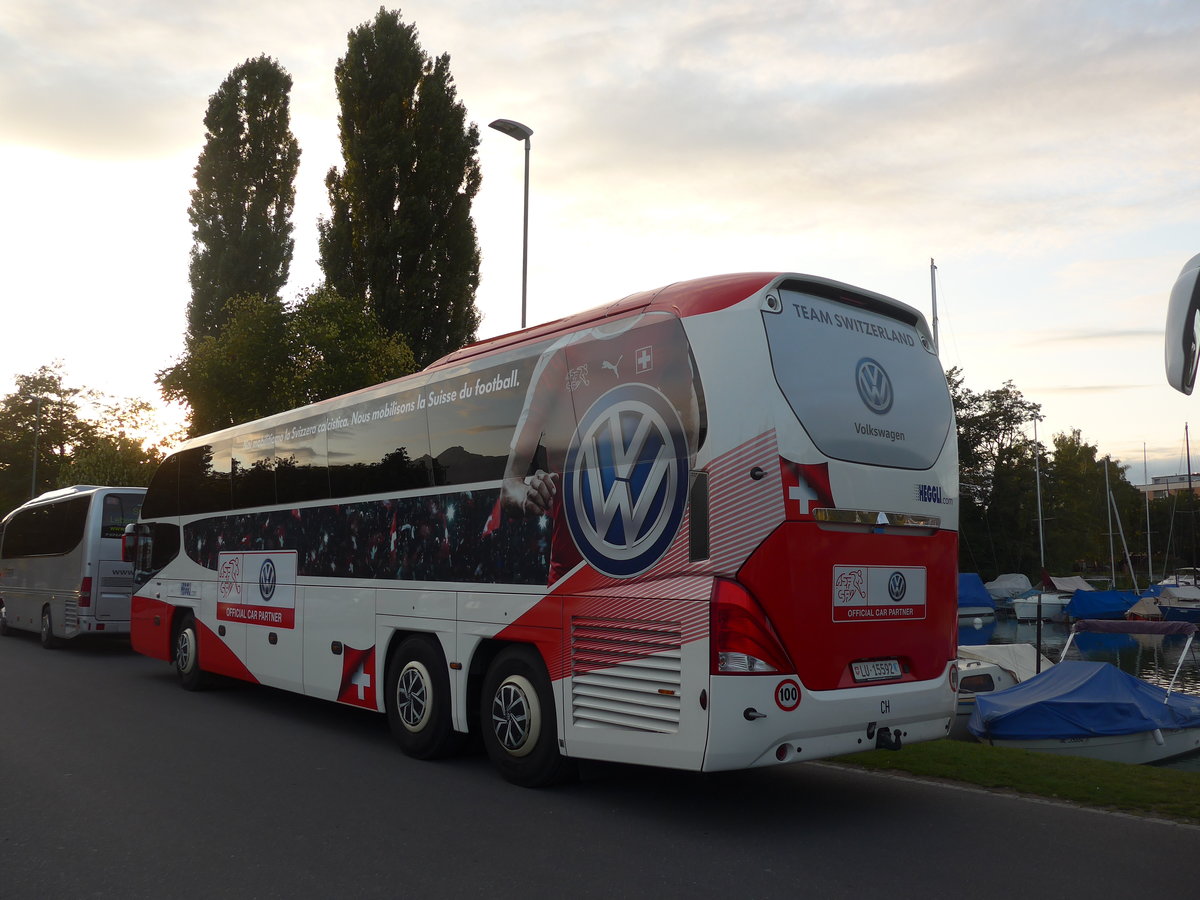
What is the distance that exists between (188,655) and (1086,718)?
40.6 feet

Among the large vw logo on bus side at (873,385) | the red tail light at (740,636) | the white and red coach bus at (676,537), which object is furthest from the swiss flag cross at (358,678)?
the large vw logo on bus side at (873,385)

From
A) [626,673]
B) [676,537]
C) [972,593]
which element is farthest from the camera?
[972,593]

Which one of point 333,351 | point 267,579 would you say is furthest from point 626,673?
point 333,351

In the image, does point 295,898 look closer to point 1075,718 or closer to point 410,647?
point 410,647

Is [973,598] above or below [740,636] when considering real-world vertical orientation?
below

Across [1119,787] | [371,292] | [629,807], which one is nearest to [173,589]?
[629,807]

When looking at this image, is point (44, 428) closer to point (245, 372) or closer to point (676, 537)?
point (245, 372)

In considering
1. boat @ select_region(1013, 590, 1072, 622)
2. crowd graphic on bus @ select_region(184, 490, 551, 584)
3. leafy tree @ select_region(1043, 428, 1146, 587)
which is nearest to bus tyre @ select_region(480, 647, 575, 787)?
crowd graphic on bus @ select_region(184, 490, 551, 584)

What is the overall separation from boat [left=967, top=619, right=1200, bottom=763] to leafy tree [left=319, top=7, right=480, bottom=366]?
2271cm

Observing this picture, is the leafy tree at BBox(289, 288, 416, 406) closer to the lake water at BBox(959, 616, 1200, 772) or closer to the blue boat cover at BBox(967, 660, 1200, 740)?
the blue boat cover at BBox(967, 660, 1200, 740)

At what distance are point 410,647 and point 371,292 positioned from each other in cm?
2632

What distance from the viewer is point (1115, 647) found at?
159 feet

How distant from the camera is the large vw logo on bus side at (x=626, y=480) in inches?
279

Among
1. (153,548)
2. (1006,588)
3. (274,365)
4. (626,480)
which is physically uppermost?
(274,365)
